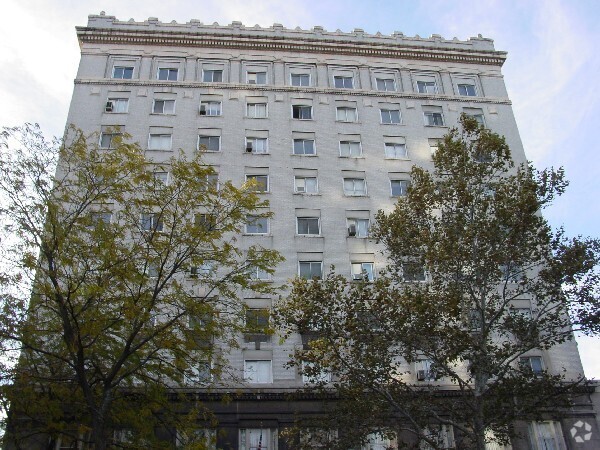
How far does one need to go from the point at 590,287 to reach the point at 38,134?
1912cm

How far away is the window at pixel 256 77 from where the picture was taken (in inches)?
1539

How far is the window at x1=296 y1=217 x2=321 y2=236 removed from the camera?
33.1 m

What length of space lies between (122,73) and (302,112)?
11.5 m

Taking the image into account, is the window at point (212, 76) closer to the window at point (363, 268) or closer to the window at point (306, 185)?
the window at point (306, 185)

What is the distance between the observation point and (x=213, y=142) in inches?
1420

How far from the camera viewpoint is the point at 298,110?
125ft

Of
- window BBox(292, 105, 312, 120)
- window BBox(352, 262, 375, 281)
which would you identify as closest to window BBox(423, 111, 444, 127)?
window BBox(292, 105, 312, 120)

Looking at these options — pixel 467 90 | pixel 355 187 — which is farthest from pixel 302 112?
pixel 467 90

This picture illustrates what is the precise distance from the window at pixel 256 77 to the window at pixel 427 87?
9.87 metres

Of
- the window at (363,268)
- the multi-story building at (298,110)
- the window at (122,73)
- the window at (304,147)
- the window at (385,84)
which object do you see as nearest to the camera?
the window at (363,268)

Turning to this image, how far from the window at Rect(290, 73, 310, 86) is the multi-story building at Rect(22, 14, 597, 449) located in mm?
63

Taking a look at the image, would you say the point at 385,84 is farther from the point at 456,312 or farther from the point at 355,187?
the point at 456,312

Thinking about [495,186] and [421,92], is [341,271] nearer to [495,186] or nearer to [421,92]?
[495,186]

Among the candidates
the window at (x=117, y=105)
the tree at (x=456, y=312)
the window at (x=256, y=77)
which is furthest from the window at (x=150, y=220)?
the window at (x=256, y=77)
